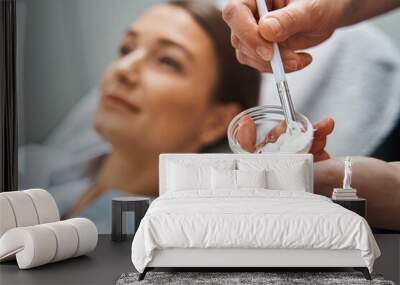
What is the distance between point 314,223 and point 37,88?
3842mm

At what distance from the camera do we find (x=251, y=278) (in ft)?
15.9

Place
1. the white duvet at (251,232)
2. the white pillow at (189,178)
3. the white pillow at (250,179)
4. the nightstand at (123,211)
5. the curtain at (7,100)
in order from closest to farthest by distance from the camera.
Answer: the white duvet at (251,232) < the white pillow at (250,179) < the white pillow at (189,178) < the nightstand at (123,211) < the curtain at (7,100)

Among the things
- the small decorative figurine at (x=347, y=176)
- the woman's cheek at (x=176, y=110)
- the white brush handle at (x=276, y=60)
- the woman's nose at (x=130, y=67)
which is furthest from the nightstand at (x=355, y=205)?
the woman's nose at (x=130, y=67)

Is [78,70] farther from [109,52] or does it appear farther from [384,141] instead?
[384,141]

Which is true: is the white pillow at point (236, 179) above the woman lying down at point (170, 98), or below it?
below

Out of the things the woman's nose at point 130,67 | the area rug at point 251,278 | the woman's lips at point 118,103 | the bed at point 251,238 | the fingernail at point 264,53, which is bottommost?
the area rug at point 251,278

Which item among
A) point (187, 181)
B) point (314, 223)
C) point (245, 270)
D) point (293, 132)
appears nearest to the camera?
point (314, 223)

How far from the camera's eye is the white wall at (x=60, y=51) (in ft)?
24.2

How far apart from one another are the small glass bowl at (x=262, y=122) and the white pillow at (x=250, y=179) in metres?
0.81

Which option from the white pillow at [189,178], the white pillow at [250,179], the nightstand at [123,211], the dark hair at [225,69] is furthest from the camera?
the dark hair at [225,69]

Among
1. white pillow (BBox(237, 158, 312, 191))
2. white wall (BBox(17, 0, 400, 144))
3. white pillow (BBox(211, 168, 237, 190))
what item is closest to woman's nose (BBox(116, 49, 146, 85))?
white wall (BBox(17, 0, 400, 144))

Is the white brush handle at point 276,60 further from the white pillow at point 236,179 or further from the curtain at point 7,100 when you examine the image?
the curtain at point 7,100

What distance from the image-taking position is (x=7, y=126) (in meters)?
7.21

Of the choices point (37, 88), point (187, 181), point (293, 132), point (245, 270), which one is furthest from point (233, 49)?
point (245, 270)
